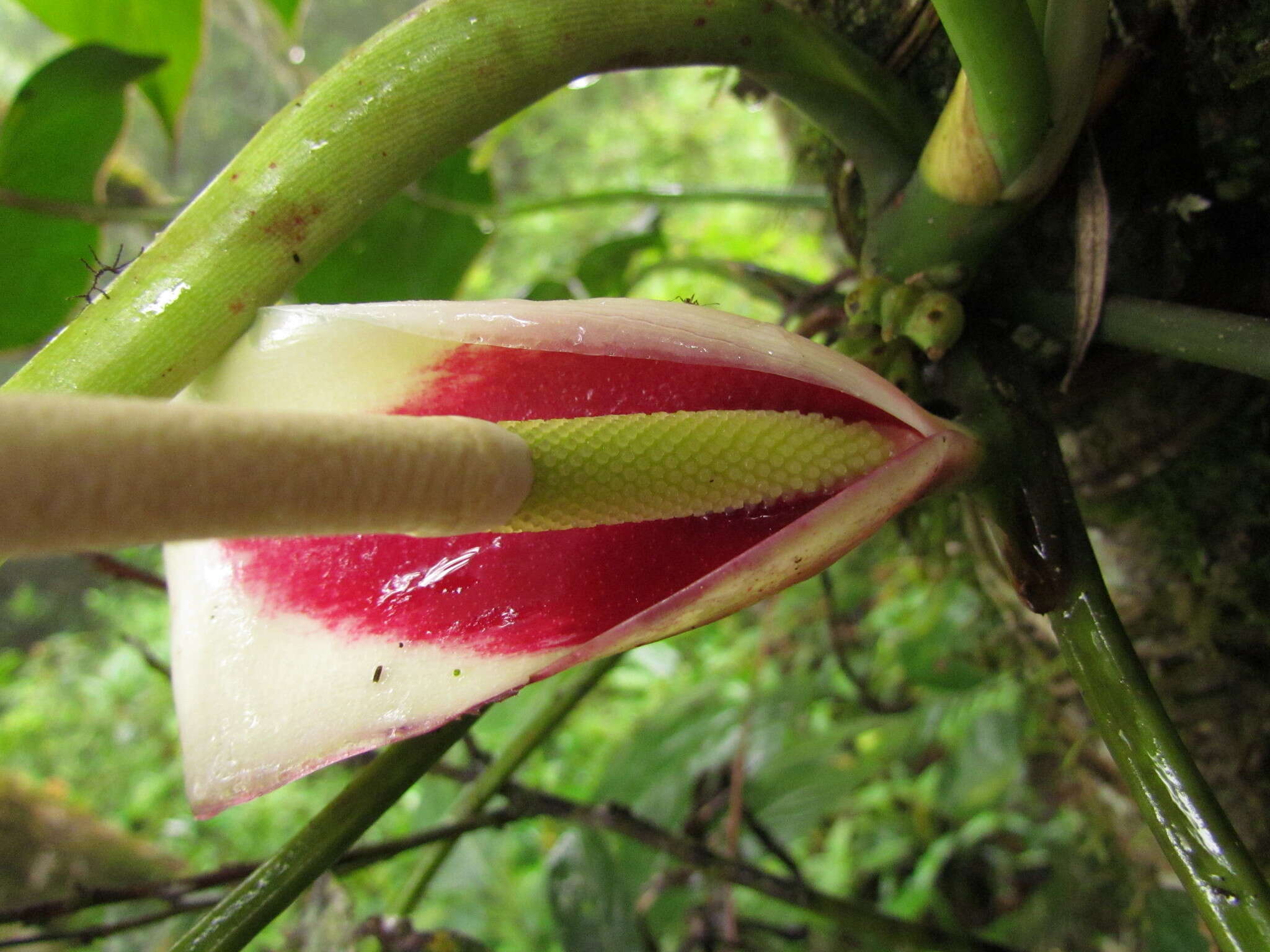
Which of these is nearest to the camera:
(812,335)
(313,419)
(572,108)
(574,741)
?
(313,419)

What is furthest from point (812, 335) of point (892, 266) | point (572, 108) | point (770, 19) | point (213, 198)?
point (572, 108)

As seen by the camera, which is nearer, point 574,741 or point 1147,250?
point 1147,250

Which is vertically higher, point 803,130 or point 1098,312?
point 803,130

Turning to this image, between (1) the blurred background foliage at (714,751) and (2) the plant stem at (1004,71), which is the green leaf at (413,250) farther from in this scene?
(2) the plant stem at (1004,71)

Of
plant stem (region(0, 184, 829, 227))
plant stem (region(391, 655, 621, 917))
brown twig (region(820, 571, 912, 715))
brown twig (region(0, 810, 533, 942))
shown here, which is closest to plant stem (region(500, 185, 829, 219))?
plant stem (region(0, 184, 829, 227))

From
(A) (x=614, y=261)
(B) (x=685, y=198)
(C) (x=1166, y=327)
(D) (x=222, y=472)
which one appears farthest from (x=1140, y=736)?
(A) (x=614, y=261)

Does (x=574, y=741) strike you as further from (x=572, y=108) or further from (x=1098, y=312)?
(x=572, y=108)

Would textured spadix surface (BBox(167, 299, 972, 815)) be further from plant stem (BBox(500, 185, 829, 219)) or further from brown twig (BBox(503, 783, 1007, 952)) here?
plant stem (BBox(500, 185, 829, 219))
